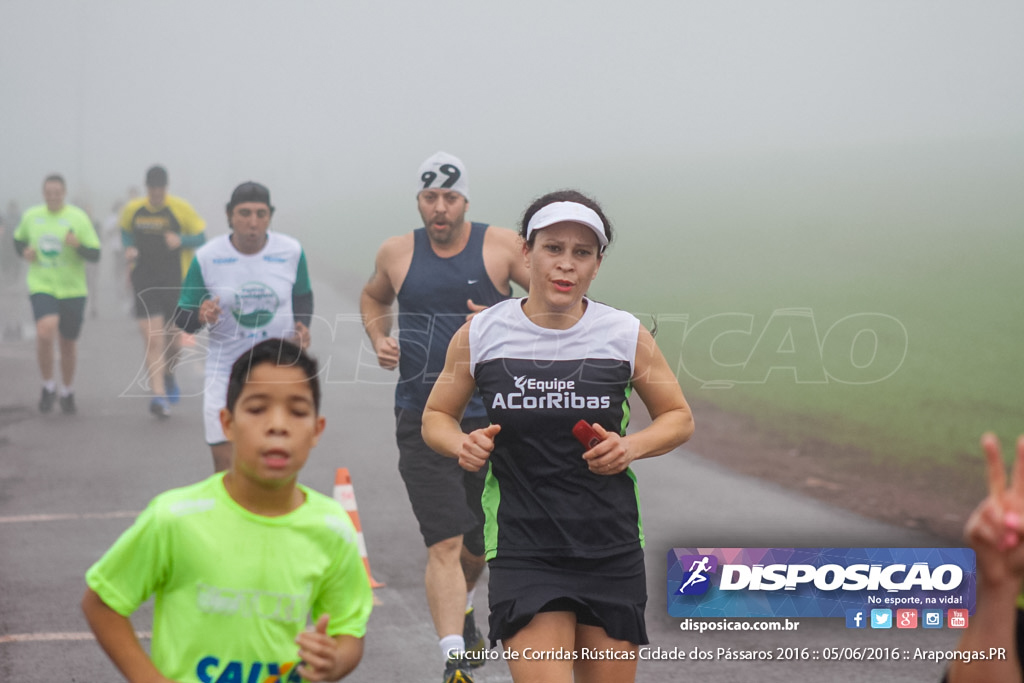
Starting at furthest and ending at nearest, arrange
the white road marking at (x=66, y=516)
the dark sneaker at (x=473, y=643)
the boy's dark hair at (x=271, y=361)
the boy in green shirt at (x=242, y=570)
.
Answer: the white road marking at (x=66, y=516)
the dark sneaker at (x=473, y=643)
the boy's dark hair at (x=271, y=361)
the boy in green shirt at (x=242, y=570)

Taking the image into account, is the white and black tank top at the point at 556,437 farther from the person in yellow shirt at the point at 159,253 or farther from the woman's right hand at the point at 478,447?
the person in yellow shirt at the point at 159,253

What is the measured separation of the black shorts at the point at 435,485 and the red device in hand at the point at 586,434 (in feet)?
7.20

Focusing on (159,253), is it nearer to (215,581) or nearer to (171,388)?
(171,388)

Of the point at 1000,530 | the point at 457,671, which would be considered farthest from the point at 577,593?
the point at 1000,530

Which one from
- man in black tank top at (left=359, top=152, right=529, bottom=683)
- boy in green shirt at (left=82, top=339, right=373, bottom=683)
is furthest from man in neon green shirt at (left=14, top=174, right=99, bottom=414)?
boy in green shirt at (left=82, top=339, right=373, bottom=683)

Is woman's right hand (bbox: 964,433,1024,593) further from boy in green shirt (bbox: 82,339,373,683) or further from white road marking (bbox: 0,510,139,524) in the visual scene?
white road marking (bbox: 0,510,139,524)

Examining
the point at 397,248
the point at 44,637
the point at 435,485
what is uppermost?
the point at 397,248

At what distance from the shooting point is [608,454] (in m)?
3.88

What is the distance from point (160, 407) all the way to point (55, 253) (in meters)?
2.02

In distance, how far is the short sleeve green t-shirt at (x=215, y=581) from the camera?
3029 millimetres

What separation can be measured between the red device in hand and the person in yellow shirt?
10781 mm

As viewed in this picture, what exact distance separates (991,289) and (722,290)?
7529mm

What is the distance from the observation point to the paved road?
20.7 feet

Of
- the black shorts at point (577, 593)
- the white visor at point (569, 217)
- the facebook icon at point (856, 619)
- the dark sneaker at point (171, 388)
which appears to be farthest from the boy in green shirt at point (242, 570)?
the dark sneaker at point (171, 388)
